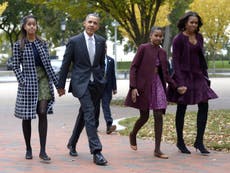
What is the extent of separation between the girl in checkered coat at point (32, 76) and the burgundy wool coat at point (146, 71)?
112 centimetres

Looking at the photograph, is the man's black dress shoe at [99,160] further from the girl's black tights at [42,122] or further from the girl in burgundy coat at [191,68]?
the girl in burgundy coat at [191,68]

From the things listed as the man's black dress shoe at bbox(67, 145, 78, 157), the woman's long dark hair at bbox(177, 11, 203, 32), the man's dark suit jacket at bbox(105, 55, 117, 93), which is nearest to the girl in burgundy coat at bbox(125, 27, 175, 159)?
the woman's long dark hair at bbox(177, 11, 203, 32)

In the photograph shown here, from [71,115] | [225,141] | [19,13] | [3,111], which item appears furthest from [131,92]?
[19,13]

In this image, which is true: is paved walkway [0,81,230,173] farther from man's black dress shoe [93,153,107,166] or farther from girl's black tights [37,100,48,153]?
girl's black tights [37,100,48,153]

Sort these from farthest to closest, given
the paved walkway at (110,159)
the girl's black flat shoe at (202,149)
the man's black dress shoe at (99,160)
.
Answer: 1. the girl's black flat shoe at (202,149)
2. the man's black dress shoe at (99,160)
3. the paved walkway at (110,159)

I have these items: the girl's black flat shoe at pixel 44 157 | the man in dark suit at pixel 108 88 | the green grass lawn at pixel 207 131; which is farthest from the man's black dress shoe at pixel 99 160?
the man in dark suit at pixel 108 88

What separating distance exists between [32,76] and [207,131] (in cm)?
404

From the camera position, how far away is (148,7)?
18.4 metres

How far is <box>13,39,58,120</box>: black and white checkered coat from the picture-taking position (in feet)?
23.7

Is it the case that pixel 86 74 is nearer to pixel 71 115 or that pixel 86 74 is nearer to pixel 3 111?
pixel 71 115

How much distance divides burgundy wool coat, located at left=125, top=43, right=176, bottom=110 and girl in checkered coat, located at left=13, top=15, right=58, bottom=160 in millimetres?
1122

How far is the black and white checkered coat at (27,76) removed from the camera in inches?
285

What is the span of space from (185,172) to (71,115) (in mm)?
8236

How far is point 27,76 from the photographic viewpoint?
23.8ft
